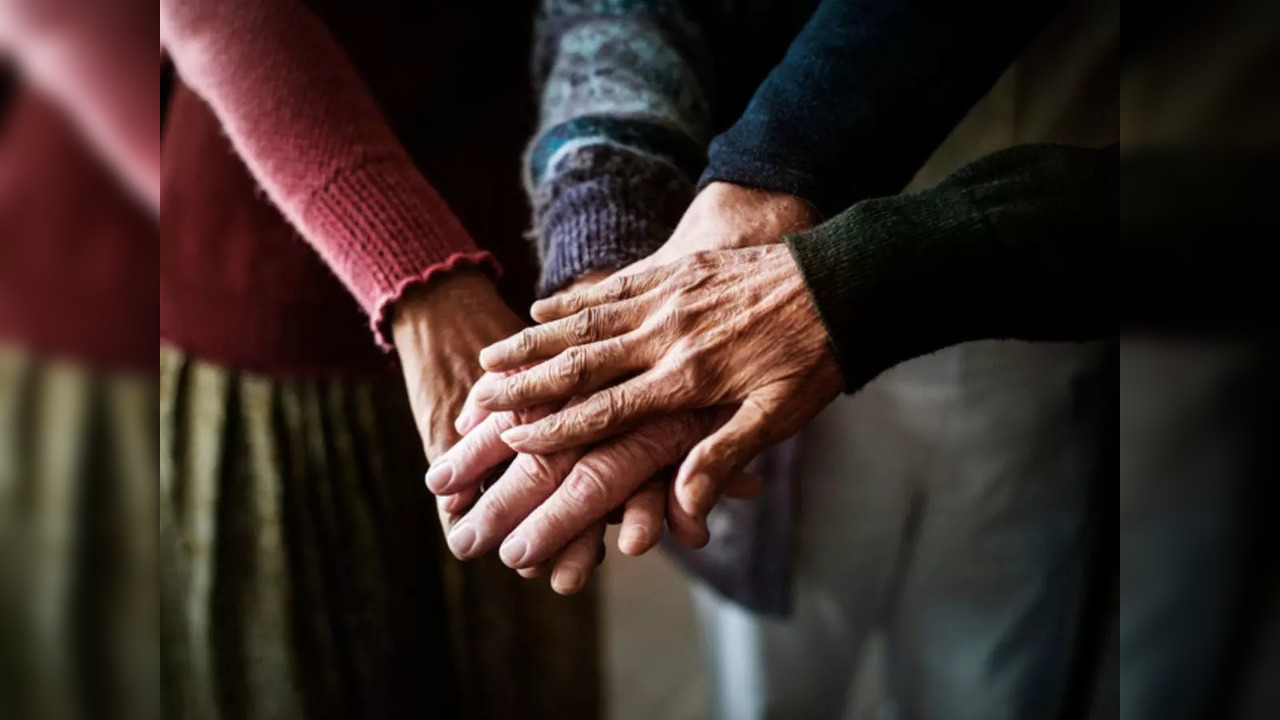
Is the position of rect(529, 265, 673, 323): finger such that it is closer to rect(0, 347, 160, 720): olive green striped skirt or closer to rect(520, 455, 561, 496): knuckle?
rect(520, 455, 561, 496): knuckle

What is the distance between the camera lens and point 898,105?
492 mm

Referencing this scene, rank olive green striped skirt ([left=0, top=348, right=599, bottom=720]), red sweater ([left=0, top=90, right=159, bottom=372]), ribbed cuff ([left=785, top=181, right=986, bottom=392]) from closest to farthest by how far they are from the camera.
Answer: red sweater ([left=0, top=90, right=159, bottom=372]), ribbed cuff ([left=785, top=181, right=986, bottom=392]), olive green striped skirt ([left=0, top=348, right=599, bottom=720])

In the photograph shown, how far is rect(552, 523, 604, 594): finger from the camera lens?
0.46 metres

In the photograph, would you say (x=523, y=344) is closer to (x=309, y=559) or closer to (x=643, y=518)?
(x=643, y=518)

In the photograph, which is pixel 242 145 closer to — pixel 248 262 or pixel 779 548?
pixel 248 262

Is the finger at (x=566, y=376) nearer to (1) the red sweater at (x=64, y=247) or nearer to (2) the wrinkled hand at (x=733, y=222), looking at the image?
(2) the wrinkled hand at (x=733, y=222)

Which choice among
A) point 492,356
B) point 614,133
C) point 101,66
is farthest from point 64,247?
point 614,133

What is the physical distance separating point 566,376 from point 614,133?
0.16 metres

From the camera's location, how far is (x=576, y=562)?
46 centimetres

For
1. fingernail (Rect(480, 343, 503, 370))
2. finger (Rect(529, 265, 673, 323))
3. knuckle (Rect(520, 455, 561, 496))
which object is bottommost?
knuckle (Rect(520, 455, 561, 496))

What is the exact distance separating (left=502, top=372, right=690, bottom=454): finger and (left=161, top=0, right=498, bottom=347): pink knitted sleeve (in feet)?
0.38

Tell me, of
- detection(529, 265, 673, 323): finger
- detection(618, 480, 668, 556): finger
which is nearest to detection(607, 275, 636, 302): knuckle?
detection(529, 265, 673, 323): finger

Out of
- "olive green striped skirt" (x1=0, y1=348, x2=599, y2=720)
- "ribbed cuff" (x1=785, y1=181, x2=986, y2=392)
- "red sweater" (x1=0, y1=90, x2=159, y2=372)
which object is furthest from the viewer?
"olive green striped skirt" (x1=0, y1=348, x2=599, y2=720)

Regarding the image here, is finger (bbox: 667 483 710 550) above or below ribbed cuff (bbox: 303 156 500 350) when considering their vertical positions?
below
